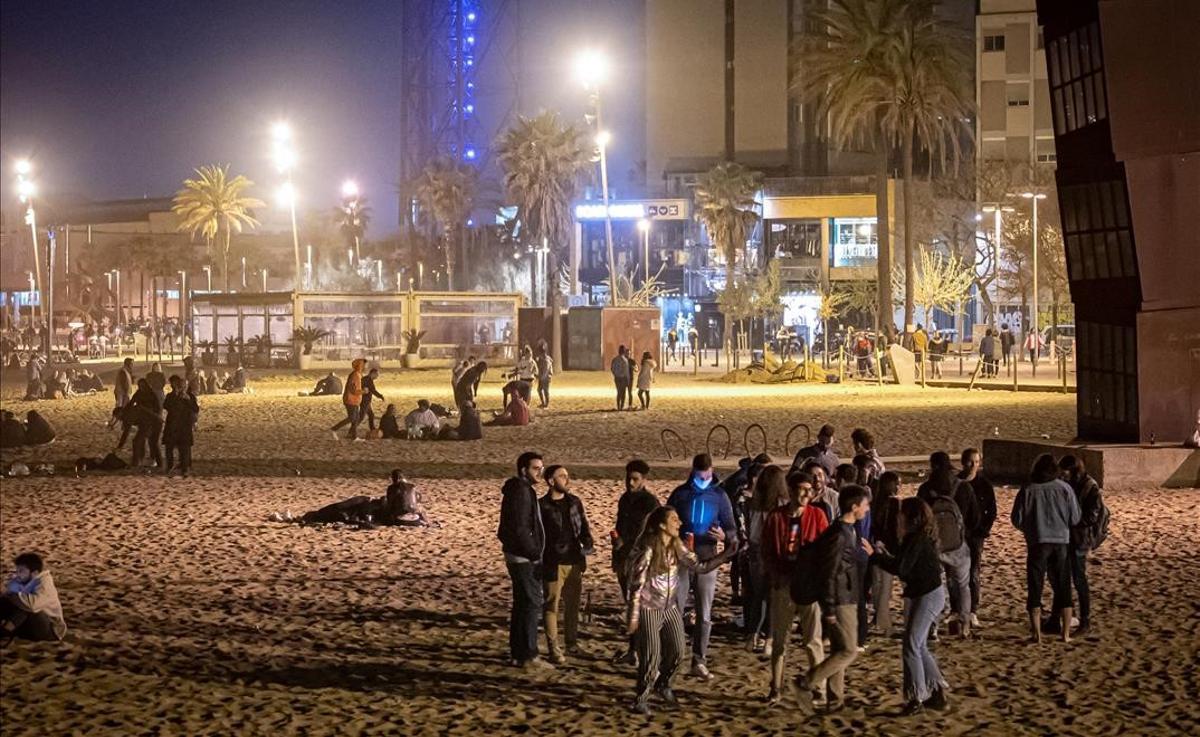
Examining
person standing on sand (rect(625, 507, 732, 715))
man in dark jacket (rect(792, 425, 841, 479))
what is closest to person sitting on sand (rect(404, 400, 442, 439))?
man in dark jacket (rect(792, 425, 841, 479))

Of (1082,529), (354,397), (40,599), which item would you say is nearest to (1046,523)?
(1082,529)

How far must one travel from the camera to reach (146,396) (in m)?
22.9

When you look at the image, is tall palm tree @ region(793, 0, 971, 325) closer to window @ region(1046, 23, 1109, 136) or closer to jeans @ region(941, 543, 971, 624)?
window @ region(1046, 23, 1109, 136)

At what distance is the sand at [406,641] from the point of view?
29.4 feet

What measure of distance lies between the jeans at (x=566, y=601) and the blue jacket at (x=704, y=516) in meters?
0.99

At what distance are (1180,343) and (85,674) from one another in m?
16.8

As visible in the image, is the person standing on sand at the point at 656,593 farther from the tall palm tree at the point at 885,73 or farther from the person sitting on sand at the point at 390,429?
the tall palm tree at the point at 885,73

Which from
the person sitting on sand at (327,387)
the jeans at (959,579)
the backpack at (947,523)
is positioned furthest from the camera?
the person sitting on sand at (327,387)

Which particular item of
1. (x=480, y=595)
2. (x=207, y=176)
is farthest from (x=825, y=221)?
(x=480, y=595)

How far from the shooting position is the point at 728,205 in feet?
341

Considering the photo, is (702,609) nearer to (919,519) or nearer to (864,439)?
(919,519)

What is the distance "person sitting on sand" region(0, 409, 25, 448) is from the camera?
26.5m

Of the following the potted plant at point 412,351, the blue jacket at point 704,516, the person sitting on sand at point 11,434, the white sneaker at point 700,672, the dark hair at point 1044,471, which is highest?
the potted plant at point 412,351

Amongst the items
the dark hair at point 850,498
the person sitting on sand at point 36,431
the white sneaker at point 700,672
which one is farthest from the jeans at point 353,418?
the dark hair at point 850,498
